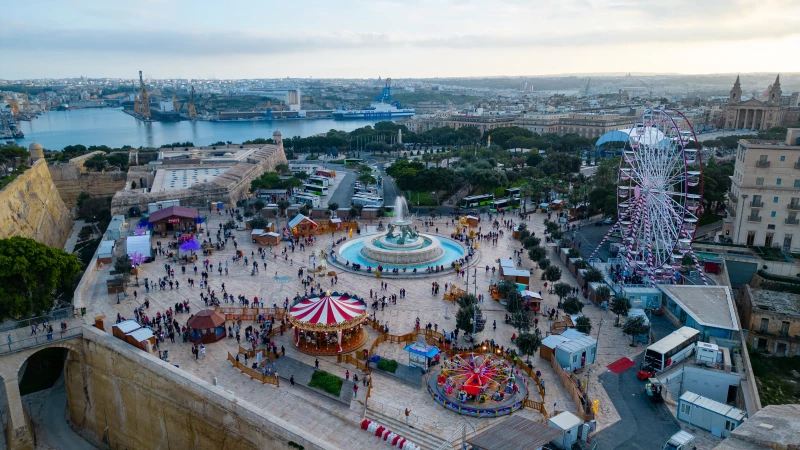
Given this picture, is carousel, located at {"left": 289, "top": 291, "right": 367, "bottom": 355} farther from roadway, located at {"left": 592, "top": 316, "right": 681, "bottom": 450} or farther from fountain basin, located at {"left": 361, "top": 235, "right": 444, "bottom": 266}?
roadway, located at {"left": 592, "top": 316, "right": 681, "bottom": 450}

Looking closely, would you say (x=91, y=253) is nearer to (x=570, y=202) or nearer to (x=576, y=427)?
(x=576, y=427)

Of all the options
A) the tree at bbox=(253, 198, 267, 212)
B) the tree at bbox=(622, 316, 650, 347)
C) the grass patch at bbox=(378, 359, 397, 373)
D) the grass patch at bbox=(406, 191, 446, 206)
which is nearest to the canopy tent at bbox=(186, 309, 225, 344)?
the grass patch at bbox=(378, 359, 397, 373)

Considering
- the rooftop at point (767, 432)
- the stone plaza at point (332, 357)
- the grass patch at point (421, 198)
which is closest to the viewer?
the rooftop at point (767, 432)

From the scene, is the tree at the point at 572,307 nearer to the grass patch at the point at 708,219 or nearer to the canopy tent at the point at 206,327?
the canopy tent at the point at 206,327

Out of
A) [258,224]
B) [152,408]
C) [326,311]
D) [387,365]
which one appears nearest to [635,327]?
[387,365]

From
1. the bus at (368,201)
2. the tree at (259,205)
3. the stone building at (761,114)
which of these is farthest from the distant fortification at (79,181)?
the stone building at (761,114)
